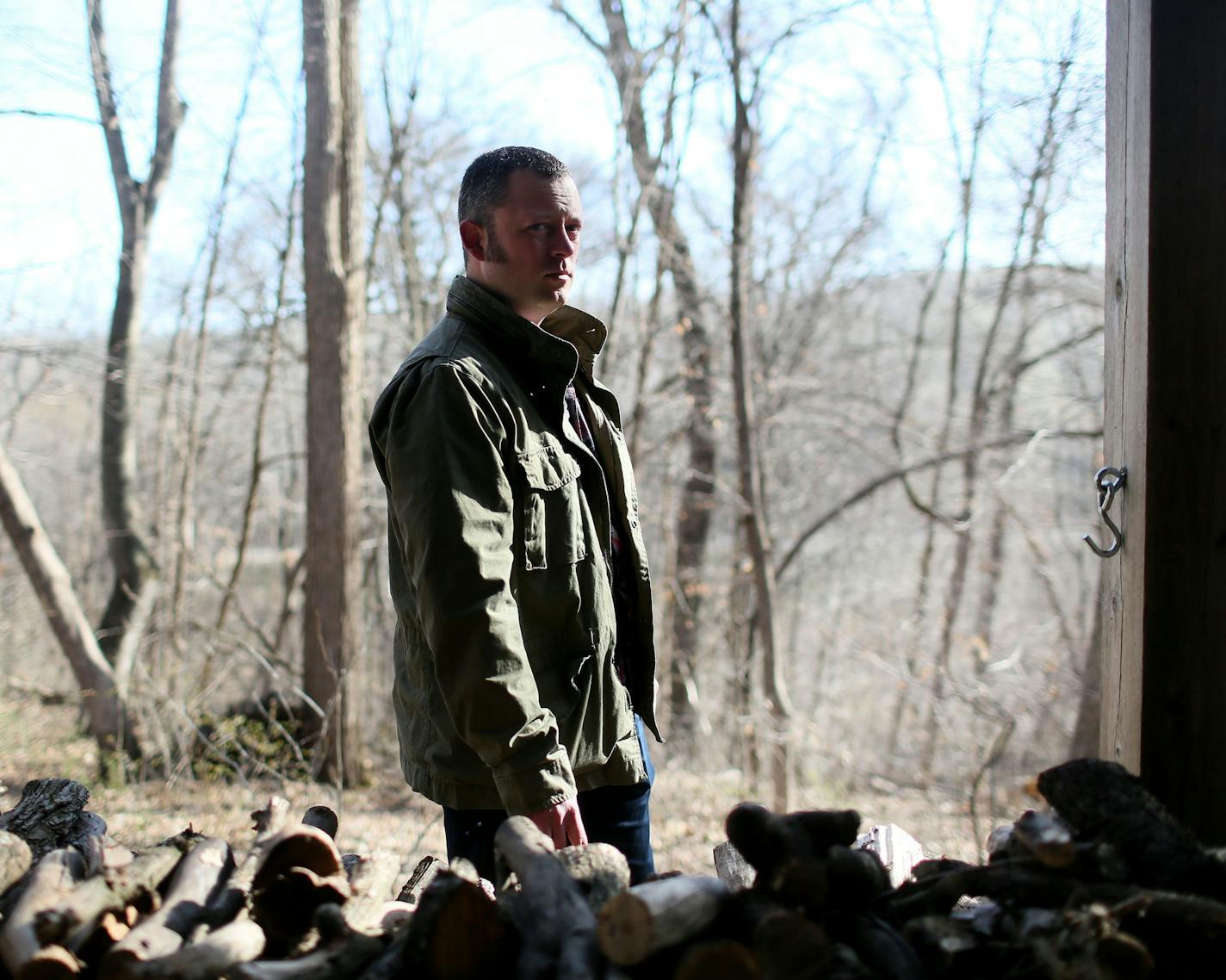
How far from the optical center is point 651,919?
64.5 inches

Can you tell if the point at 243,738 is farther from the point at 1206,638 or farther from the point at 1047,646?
the point at 1047,646

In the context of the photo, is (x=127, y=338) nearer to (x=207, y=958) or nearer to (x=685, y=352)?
(x=685, y=352)

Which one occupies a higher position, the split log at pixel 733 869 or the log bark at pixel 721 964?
the log bark at pixel 721 964

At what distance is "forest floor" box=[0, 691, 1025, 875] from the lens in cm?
711

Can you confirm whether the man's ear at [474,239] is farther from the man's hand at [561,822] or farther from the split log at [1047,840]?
the split log at [1047,840]

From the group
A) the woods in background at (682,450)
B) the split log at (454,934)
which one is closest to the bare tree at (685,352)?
the woods in background at (682,450)

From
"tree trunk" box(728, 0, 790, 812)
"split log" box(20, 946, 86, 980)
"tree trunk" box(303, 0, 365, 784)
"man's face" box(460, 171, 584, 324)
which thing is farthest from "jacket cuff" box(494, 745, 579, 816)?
"tree trunk" box(728, 0, 790, 812)

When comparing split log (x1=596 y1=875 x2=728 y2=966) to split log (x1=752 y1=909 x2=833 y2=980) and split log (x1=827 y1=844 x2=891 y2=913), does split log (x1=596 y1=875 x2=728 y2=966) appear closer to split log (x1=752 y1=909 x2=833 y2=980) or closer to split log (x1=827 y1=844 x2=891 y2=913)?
split log (x1=752 y1=909 x2=833 y2=980)

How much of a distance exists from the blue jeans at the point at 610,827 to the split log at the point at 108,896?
550 millimetres

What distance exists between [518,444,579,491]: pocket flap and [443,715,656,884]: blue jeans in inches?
25.9

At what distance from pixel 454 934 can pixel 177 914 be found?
1.68ft

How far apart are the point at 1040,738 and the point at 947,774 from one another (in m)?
1.66

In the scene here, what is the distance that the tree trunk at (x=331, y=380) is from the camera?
8.51 meters

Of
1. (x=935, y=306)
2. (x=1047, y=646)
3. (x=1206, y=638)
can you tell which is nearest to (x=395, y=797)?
(x=1206, y=638)
